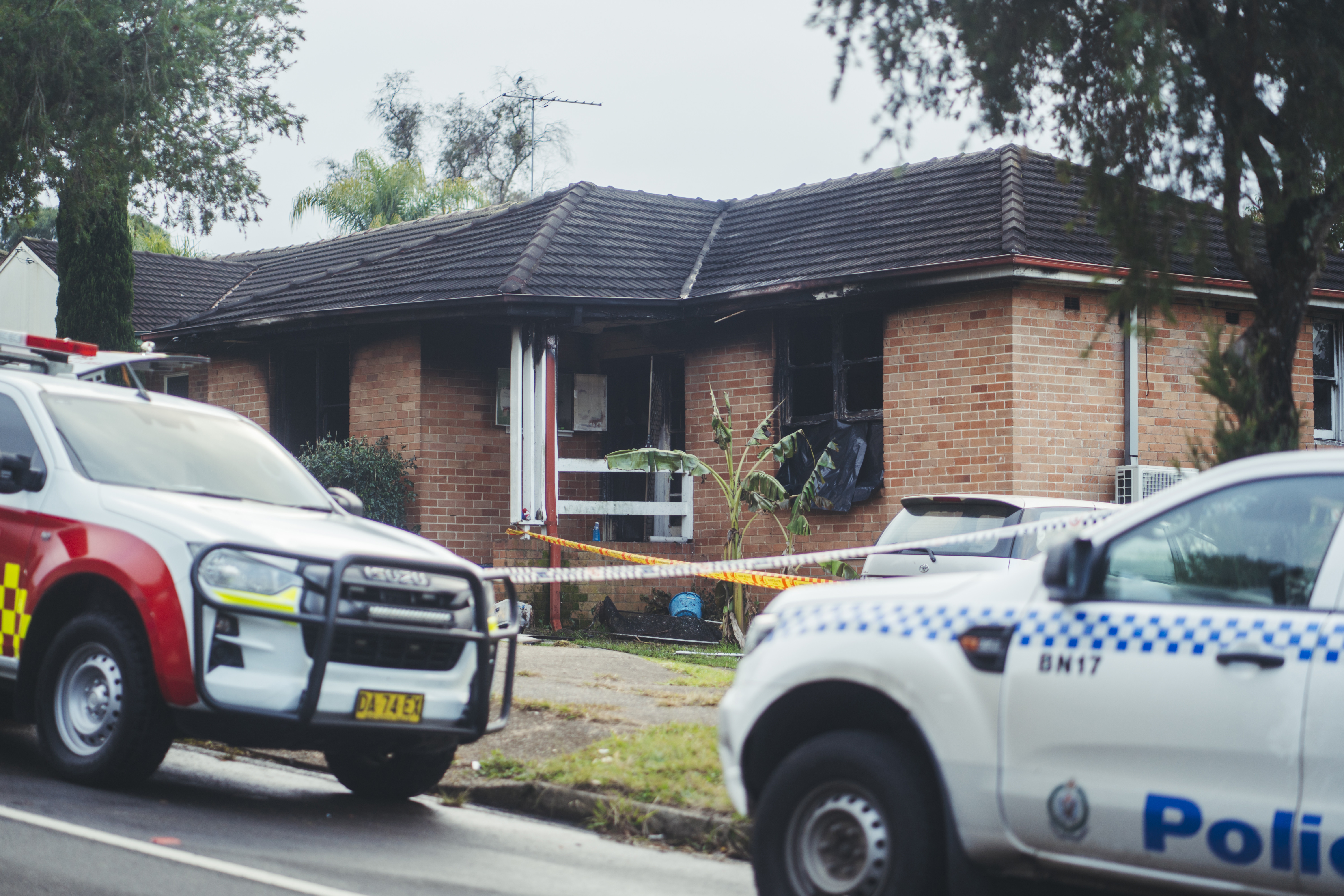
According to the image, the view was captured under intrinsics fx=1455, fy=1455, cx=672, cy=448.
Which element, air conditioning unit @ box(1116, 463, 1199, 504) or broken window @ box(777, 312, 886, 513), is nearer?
air conditioning unit @ box(1116, 463, 1199, 504)

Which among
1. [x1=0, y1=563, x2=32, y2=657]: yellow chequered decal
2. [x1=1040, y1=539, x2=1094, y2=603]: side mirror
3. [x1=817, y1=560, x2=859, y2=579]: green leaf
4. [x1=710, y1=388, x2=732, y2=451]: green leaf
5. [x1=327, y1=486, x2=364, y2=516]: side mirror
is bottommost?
[x1=817, y1=560, x2=859, y2=579]: green leaf

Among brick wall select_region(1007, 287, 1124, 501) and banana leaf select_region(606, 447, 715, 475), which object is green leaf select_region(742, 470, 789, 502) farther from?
brick wall select_region(1007, 287, 1124, 501)

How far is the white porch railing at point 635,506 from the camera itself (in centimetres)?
1595

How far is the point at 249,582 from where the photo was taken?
6254 mm

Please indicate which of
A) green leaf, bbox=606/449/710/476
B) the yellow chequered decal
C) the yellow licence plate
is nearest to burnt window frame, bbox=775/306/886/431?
green leaf, bbox=606/449/710/476

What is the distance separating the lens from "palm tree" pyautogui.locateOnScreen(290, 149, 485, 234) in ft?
147

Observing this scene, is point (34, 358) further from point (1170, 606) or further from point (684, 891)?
point (1170, 606)

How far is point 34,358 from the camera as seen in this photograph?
8242mm

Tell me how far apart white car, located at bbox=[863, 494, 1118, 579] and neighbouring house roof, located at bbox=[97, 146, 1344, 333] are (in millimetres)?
4161

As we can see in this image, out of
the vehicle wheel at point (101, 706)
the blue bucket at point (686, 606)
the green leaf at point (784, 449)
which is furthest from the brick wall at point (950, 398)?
the vehicle wheel at point (101, 706)

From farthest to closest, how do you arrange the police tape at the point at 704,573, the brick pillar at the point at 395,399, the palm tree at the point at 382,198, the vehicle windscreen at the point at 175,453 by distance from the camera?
the palm tree at the point at 382,198, the brick pillar at the point at 395,399, the police tape at the point at 704,573, the vehicle windscreen at the point at 175,453

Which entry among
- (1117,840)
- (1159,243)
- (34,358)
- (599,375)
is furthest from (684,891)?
(599,375)

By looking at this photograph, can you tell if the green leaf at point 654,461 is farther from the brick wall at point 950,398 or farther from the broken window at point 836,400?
the brick wall at point 950,398

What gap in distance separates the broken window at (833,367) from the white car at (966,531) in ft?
16.7
